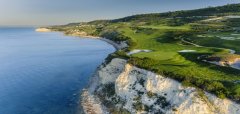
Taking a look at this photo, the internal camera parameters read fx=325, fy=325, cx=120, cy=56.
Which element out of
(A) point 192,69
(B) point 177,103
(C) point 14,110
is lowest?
(C) point 14,110

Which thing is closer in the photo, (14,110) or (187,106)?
(187,106)

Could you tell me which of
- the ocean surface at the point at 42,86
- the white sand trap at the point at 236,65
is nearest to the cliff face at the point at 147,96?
the ocean surface at the point at 42,86

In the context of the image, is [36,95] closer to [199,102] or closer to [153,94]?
[153,94]

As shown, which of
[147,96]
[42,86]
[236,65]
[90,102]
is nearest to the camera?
[147,96]

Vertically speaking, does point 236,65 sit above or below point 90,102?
above

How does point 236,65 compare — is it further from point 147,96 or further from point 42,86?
point 42,86

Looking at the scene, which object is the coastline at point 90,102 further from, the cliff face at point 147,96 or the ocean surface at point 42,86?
the ocean surface at point 42,86

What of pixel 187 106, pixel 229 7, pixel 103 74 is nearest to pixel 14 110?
pixel 103 74

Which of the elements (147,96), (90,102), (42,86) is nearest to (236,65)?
(147,96)
